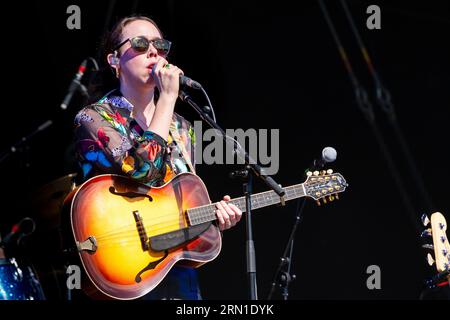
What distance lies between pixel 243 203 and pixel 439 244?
4.24 ft

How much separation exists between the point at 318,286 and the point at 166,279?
2.88m

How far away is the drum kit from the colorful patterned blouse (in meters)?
1.03

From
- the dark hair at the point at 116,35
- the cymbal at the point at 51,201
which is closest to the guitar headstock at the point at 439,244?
the dark hair at the point at 116,35

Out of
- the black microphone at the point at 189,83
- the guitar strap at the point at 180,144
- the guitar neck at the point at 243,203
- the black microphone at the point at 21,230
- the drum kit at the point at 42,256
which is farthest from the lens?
the black microphone at the point at 21,230

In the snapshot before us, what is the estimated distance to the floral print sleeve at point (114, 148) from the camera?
3.02 metres

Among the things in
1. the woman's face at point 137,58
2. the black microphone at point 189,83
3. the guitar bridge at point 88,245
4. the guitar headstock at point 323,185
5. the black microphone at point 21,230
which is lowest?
the guitar bridge at point 88,245

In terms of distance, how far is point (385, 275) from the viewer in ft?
18.8

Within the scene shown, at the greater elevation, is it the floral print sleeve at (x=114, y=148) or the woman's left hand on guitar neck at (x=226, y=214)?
the floral print sleeve at (x=114, y=148)

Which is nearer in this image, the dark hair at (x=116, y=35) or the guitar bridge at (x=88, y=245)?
the guitar bridge at (x=88, y=245)

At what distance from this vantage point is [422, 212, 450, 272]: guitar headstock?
3924 mm

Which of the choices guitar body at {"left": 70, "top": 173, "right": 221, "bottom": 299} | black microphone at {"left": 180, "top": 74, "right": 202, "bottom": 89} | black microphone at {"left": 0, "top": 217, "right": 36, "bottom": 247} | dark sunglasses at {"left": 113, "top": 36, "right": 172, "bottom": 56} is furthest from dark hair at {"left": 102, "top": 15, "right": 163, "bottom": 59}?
black microphone at {"left": 0, "top": 217, "right": 36, "bottom": 247}

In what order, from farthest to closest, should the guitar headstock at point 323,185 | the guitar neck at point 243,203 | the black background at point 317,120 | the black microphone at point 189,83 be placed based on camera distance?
the black background at point 317,120 < the guitar headstock at point 323,185 < the guitar neck at point 243,203 < the black microphone at point 189,83

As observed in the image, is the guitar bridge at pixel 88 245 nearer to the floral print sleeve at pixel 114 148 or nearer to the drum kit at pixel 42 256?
the floral print sleeve at pixel 114 148
